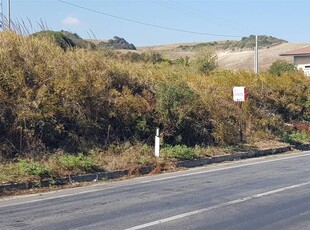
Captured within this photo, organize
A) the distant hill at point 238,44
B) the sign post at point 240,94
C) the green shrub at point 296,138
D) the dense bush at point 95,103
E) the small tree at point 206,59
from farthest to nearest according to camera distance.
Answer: the distant hill at point 238,44 < the small tree at point 206,59 < the green shrub at point 296,138 < the sign post at point 240,94 < the dense bush at point 95,103

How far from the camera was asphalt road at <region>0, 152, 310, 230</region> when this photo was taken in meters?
8.96

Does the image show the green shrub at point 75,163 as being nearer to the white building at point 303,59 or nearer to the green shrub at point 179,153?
the green shrub at point 179,153

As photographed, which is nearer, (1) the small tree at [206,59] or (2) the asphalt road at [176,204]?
(2) the asphalt road at [176,204]

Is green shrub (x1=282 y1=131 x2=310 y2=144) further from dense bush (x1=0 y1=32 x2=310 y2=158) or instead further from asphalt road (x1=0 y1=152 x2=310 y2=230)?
asphalt road (x1=0 y1=152 x2=310 y2=230)

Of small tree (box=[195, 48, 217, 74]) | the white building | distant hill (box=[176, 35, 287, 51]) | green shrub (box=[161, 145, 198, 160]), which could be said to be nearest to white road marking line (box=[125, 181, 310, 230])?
green shrub (box=[161, 145, 198, 160])

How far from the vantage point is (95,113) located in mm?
17734

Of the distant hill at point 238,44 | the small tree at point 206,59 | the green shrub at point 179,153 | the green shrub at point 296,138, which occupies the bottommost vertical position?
the green shrub at point 296,138

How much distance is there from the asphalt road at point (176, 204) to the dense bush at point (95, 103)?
3250 millimetres

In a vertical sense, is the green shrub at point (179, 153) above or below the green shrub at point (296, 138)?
above

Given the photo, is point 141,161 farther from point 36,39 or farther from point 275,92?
point 275,92

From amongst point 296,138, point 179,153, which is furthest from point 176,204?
point 296,138

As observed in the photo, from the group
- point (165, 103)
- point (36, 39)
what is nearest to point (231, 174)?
point (165, 103)

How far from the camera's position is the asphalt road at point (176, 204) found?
8.96 metres

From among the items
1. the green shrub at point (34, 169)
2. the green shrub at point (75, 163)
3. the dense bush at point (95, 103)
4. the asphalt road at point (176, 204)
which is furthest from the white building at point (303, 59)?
the green shrub at point (34, 169)
